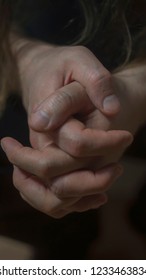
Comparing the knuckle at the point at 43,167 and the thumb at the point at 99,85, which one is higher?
the thumb at the point at 99,85

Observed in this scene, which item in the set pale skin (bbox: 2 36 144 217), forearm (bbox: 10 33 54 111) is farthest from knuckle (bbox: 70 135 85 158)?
forearm (bbox: 10 33 54 111)

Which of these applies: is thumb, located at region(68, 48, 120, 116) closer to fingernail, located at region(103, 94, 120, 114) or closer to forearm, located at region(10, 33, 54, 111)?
fingernail, located at region(103, 94, 120, 114)

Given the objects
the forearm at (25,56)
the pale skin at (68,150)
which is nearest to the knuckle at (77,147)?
the pale skin at (68,150)

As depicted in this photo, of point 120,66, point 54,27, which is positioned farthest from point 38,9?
point 120,66

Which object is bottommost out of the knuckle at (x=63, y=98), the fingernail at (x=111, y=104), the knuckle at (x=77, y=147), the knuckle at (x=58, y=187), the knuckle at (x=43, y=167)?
the knuckle at (x=58, y=187)

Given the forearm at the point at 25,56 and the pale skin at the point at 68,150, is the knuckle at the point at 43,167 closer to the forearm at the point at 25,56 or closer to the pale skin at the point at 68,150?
the pale skin at the point at 68,150

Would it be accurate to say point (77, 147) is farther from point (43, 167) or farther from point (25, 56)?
point (25, 56)

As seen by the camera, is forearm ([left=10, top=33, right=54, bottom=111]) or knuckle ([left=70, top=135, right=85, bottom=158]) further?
forearm ([left=10, top=33, right=54, bottom=111])

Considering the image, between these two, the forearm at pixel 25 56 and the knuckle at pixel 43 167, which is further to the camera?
the forearm at pixel 25 56
